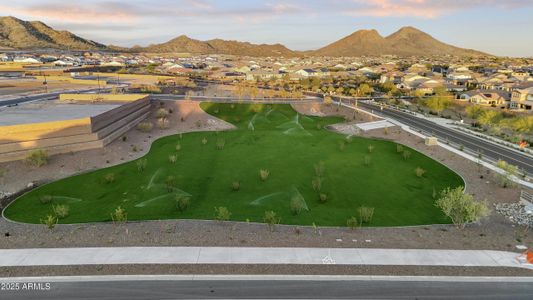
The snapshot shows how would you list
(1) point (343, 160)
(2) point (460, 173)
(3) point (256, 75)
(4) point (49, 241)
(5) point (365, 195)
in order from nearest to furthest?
1. (4) point (49, 241)
2. (5) point (365, 195)
3. (2) point (460, 173)
4. (1) point (343, 160)
5. (3) point (256, 75)

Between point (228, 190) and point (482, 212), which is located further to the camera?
point (228, 190)

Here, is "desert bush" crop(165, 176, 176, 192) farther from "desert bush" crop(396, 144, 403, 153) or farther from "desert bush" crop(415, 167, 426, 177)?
"desert bush" crop(396, 144, 403, 153)

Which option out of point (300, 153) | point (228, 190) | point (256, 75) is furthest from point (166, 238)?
point (256, 75)

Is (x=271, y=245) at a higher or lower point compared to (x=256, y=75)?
lower

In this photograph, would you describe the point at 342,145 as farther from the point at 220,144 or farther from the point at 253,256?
the point at 253,256

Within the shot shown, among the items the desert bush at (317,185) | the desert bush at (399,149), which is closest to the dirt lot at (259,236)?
the desert bush at (317,185)

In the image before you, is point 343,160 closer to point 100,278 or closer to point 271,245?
point 271,245
